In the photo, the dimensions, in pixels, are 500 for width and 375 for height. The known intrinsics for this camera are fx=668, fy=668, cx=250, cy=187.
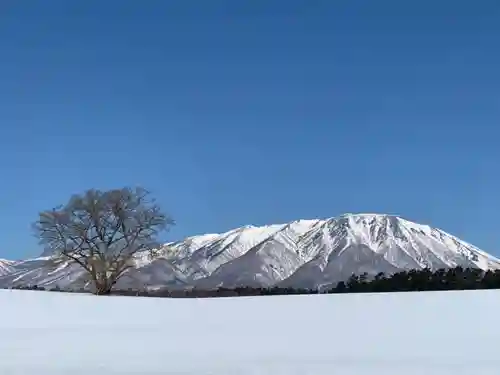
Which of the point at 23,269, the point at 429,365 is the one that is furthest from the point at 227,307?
the point at 23,269

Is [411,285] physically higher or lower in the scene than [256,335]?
higher

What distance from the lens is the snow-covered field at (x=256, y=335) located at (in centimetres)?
984

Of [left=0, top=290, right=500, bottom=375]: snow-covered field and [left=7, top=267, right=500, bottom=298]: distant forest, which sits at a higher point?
[left=7, top=267, right=500, bottom=298]: distant forest

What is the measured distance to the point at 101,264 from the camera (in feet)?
125

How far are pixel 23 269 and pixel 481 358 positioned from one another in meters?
199

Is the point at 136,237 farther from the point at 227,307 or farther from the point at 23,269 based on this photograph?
the point at 23,269

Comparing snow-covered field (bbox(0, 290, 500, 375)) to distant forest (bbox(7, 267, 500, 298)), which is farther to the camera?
distant forest (bbox(7, 267, 500, 298))

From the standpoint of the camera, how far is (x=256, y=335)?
14.4m

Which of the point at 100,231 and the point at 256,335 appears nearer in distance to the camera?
the point at 256,335

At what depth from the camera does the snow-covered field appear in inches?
387

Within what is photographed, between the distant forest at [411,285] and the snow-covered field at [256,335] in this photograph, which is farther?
the distant forest at [411,285]

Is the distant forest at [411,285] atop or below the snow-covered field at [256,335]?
atop

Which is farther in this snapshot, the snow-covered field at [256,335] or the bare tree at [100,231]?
the bare tree at [100,231]

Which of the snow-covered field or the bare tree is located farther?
the bare tree
